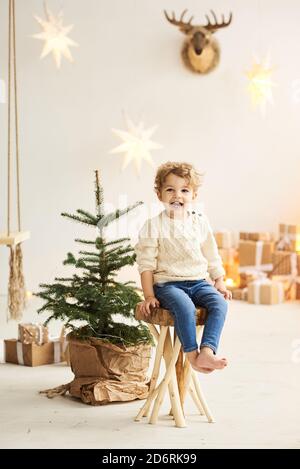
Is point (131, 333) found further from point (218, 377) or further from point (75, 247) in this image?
point (75, 247)

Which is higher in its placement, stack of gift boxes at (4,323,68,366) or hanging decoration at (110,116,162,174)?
hanging decoration at (110,116,162,174)

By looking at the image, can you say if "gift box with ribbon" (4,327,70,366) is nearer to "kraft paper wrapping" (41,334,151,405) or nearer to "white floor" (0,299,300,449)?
"white floor" (0,299,300,449)

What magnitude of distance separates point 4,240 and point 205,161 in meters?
2.39

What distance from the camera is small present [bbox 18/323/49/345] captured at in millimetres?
3764

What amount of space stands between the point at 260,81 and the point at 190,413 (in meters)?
3.34

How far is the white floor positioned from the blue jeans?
1.04 feet

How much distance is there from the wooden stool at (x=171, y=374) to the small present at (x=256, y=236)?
3002 mm

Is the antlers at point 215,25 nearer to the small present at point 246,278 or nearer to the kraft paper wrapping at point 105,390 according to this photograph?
the small present at point 246,278

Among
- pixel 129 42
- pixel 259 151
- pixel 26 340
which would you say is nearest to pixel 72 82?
pixel 129 42

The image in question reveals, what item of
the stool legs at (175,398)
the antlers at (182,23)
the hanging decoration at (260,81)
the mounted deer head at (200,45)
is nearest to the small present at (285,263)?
the hanging decoration at (260,81)

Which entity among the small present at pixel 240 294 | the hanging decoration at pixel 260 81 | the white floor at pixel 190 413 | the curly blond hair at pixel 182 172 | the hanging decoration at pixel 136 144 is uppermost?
the hanging decoration at pixel 260 81

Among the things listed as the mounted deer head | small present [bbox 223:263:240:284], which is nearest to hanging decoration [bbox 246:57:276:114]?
the mounted deer head

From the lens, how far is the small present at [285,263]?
562 cm

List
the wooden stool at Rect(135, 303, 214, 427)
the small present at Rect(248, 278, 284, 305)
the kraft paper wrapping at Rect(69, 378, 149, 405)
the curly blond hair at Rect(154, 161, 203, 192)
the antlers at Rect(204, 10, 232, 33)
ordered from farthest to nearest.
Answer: the antlers at Rect(204, 10, 232, 33), the small present at Rect(248, 278, 284, 305), the kraft paper wrapping at Rect(69, 378, 149, 405), the curly blond hair at Rect(154, 161, 203, 192), the wooden stool at Rect(135, 303, 214, 427)
